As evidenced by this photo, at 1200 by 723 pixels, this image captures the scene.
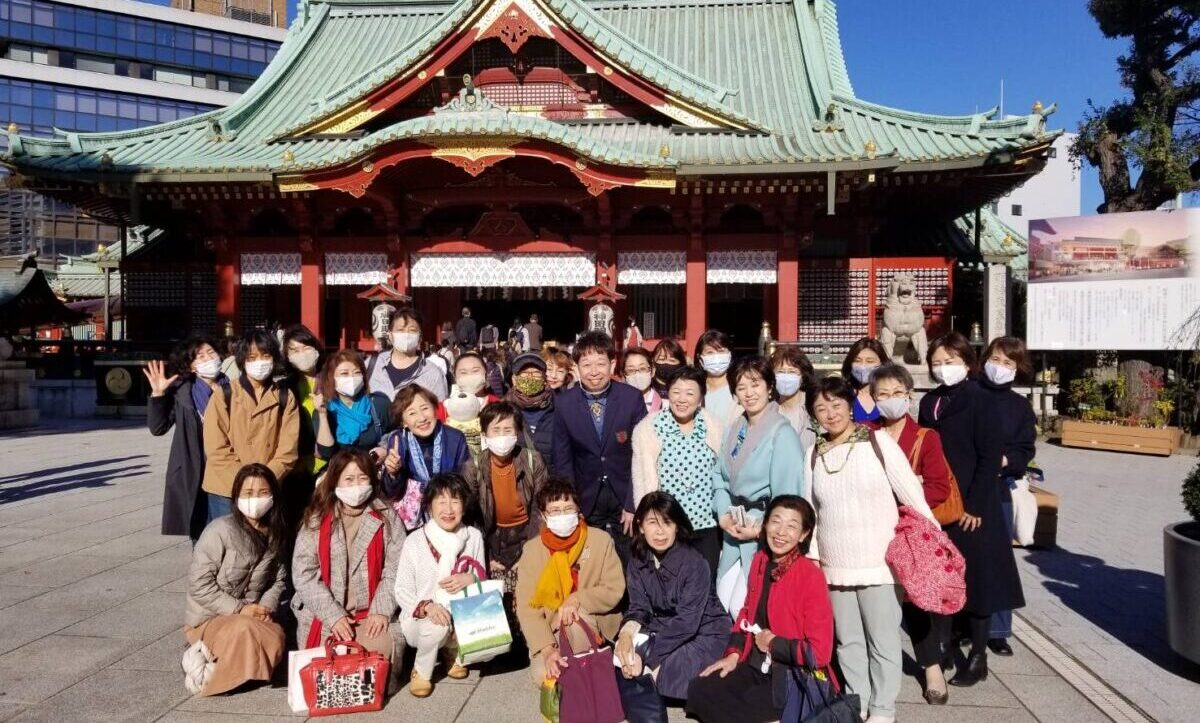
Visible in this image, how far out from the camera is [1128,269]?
44.5 ft

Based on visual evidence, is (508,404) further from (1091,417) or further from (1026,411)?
(1091,417)

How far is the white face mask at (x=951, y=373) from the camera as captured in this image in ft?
15.1

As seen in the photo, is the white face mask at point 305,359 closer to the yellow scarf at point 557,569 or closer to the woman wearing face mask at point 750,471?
the yellow scarf at point 557,569

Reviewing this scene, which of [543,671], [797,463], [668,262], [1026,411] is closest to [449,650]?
[543,671]

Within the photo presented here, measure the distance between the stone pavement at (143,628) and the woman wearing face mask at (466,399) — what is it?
4.91 ft

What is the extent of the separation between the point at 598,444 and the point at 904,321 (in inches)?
347

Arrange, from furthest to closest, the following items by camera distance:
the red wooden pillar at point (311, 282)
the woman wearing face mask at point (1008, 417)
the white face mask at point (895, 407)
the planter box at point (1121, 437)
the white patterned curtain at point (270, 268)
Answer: the white patterned curtain at point (270, 268) → the red wooden pillar at point (311, 282) → the planter box at point (1121, 437) → the woman wearing face mask at point (1008, 417) → the white face mask at point (895, 407)

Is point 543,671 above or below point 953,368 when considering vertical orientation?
below

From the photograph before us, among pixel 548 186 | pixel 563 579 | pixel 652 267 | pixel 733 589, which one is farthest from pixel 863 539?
pixel 548 186

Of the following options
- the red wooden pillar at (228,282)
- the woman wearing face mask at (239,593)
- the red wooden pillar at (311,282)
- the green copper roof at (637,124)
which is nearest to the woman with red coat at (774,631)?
the woman wearing face mask at (239,593)

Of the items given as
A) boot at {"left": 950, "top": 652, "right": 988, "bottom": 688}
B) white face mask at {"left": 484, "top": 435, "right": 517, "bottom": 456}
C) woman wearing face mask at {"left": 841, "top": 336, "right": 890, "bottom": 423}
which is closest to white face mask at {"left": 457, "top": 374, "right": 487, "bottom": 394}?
white face mask at {"left": 484, "top": 435, "right": 517, "bottom": 456}

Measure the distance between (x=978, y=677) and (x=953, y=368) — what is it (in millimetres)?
1680

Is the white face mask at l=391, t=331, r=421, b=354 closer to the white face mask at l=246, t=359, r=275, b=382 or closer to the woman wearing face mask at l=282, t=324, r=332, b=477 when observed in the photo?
the woman wearing face mask at l=282, t=324, r=332, b=477

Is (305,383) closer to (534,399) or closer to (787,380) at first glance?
(534,399)
